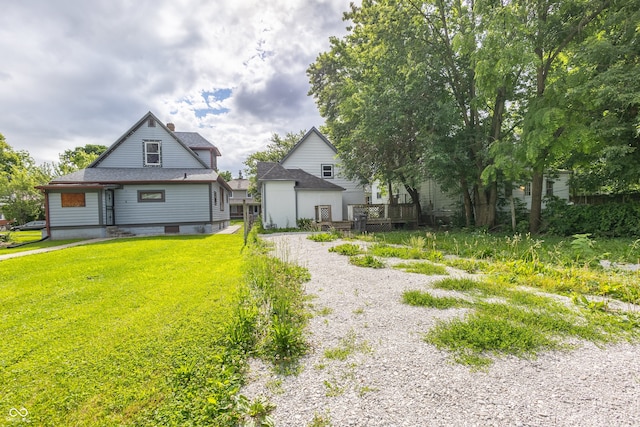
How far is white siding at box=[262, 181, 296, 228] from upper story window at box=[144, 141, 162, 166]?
21.9 ft

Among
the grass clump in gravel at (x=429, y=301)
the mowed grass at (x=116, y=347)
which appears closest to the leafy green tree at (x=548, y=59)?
the grass clump in gravel at (x=429, y=301)

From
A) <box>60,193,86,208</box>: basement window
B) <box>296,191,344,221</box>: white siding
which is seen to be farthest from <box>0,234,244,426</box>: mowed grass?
<box>296,191,344,221</box>: white siding

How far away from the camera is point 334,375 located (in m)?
2.47

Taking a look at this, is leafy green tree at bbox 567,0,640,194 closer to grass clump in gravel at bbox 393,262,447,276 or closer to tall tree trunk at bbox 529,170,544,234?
tall tree trunk at bbox 529,170,544,234

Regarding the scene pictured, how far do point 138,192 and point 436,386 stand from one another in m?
17.2

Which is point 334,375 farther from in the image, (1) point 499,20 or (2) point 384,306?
(1) point 499,20

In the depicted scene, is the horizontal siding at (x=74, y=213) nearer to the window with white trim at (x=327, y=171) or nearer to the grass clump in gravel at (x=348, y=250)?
the grass clump in gravel at (x=348, y=250)

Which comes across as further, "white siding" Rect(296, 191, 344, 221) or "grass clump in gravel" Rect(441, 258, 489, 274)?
"white siding" Rect(296, 191, 344, 221)

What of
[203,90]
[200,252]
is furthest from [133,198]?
[200,252]

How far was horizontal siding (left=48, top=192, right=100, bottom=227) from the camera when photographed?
13805 mm

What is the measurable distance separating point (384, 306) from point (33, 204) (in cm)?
3369

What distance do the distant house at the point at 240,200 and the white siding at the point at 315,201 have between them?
74.1ft

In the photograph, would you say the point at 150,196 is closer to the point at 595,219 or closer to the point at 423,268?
the point at 423,268

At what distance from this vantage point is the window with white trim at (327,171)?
21125 millimetres
